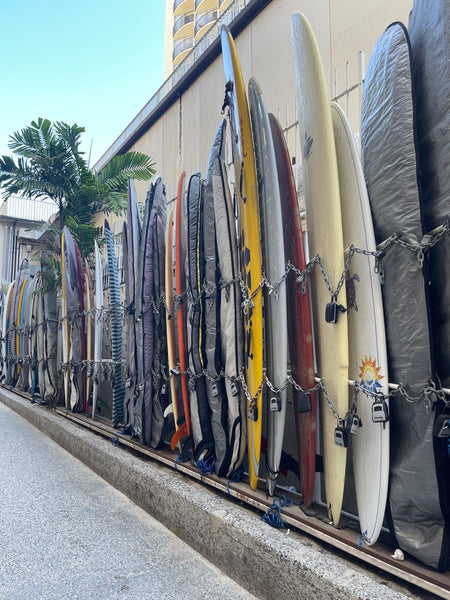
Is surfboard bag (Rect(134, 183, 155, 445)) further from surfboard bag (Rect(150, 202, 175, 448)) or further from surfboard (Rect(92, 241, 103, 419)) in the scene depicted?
surfboard (Rect(92, 241, 103, 419))

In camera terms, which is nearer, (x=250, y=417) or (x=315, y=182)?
(x=315, y=182)

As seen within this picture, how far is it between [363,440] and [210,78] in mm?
7462

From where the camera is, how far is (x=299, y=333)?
1841mm

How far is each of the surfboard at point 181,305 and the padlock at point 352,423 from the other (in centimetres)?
116

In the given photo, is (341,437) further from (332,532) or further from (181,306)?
(181,306)

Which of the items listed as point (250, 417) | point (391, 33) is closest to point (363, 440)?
point (250, 417)

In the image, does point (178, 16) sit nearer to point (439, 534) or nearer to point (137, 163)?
point (137, 163)

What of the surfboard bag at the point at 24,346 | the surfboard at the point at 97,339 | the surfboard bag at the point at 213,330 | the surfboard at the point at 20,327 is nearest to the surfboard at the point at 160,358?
the surfboard bag at the point at 213,330

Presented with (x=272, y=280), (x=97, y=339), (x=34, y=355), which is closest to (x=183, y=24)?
(x=34, y=355)

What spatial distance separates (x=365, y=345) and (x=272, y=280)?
1.71ft

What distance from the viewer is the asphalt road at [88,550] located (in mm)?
1577

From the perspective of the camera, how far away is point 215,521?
1780 mm

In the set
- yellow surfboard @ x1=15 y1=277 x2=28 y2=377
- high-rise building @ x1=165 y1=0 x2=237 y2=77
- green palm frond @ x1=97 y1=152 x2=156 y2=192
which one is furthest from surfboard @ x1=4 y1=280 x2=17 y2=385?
high-rise building @ x1=165 y1=0 x2=237 y2=77

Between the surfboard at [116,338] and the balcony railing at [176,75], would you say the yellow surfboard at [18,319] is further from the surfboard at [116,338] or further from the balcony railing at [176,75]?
the surfboard at [116,338]
